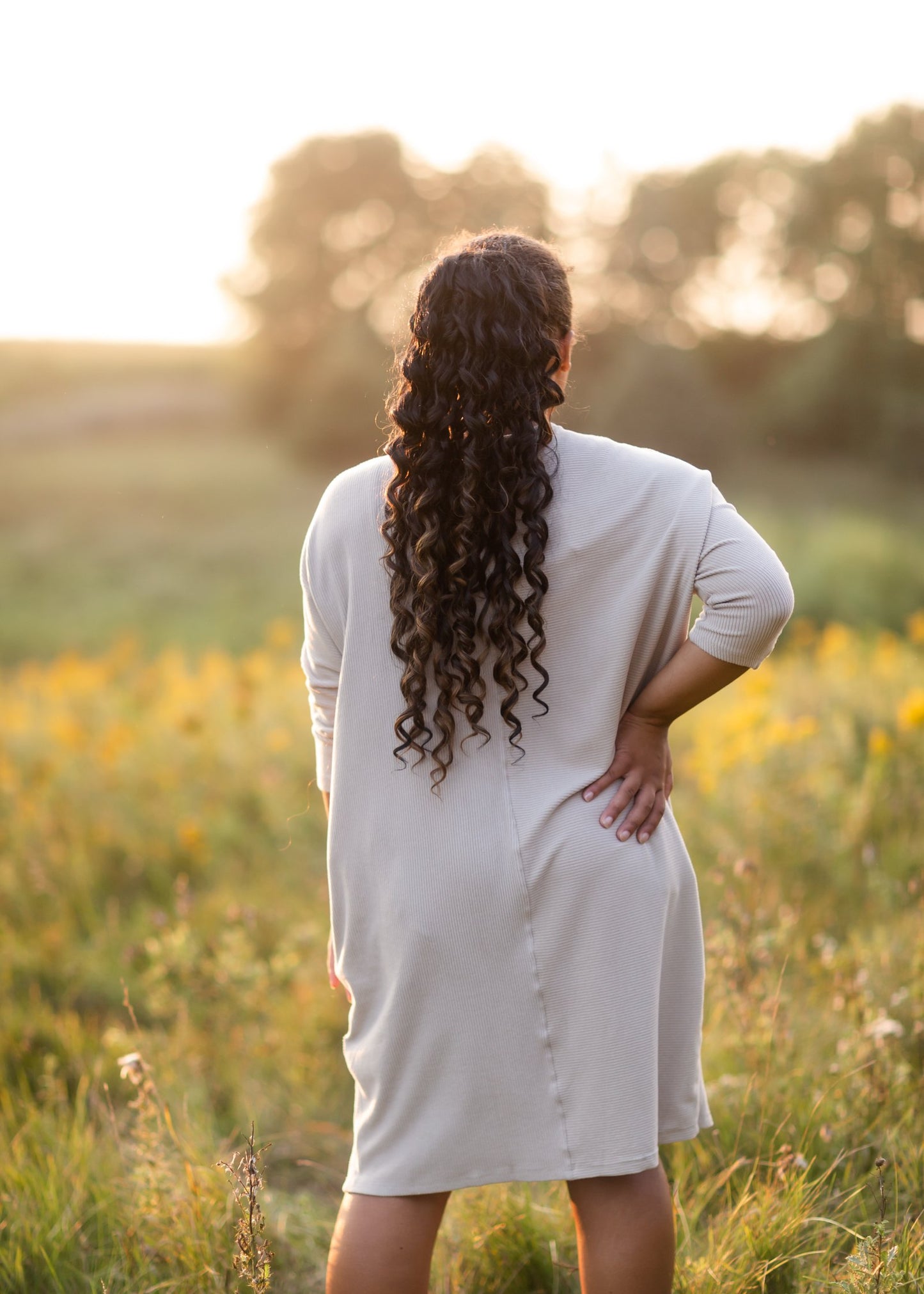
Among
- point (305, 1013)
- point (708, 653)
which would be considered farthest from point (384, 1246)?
point (305, 1013)

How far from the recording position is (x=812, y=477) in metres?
25.5

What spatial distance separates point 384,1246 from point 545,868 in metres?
0.60

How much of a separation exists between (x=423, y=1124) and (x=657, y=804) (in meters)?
0.58

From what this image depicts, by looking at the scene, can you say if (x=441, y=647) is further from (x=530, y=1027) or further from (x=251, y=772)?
(x=251, y=772)

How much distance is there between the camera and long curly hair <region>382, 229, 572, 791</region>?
1.42 metres

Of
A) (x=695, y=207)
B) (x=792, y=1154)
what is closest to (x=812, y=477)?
(x=695, y=207)

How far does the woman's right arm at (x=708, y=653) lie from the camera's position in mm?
1462

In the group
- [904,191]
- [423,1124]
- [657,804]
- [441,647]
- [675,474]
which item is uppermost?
[904,191]

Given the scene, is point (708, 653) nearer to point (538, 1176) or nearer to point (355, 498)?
point (355, 498)

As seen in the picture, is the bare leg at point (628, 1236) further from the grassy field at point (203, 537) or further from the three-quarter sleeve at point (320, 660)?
the grassy field at point (203, 537)

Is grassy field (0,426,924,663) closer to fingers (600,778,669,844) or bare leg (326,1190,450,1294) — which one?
fingers (600,778,669,844)

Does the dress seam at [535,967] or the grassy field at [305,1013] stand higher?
the dress seam at [535,967]

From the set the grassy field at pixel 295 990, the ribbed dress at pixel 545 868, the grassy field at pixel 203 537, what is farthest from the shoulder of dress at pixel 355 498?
the grassy field at pixel 203 537

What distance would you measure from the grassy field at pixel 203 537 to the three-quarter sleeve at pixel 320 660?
31.9ft
